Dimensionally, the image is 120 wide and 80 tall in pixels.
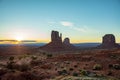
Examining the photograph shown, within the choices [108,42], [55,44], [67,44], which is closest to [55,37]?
[55,44]

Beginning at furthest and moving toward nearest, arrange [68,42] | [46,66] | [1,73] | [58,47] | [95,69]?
[68,42]
[58,47]
[46,66]
[95,69]
[1,73]

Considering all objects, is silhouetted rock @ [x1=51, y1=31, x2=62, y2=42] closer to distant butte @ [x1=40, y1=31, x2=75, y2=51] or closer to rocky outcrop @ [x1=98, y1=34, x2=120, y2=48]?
distant butte @ [x1=40, y1=31, x2=75, y2=51]

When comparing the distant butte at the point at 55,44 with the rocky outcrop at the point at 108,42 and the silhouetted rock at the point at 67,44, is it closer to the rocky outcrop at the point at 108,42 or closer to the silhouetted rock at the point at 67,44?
the silhouetted rock at the point at 67,44

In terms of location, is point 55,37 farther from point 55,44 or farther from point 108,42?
point 108,42

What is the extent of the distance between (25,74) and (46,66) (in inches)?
333

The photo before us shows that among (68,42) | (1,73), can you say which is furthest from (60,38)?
(1,73)

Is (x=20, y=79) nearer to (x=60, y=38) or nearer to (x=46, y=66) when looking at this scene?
(x=46, y=66)

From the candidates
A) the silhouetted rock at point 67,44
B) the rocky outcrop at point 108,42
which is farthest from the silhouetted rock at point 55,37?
the rocky outcrop at point 108,42

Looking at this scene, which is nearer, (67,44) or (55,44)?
(55,44)

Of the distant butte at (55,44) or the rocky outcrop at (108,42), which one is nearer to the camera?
the distant butte at (55,44)

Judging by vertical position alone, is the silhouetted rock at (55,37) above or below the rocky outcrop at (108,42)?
above

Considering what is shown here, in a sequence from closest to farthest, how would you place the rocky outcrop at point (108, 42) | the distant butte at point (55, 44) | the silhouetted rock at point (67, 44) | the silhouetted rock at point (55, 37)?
the distant butte at point (55, 44), the silhouetted rock at point (55, 37), the rocky outcrop at point (108, 42), the silhouetted rock at point (67, 44)

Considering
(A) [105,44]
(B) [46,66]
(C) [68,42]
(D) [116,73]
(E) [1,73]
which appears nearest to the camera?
(E) [1,73]

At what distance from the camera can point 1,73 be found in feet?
80.9
